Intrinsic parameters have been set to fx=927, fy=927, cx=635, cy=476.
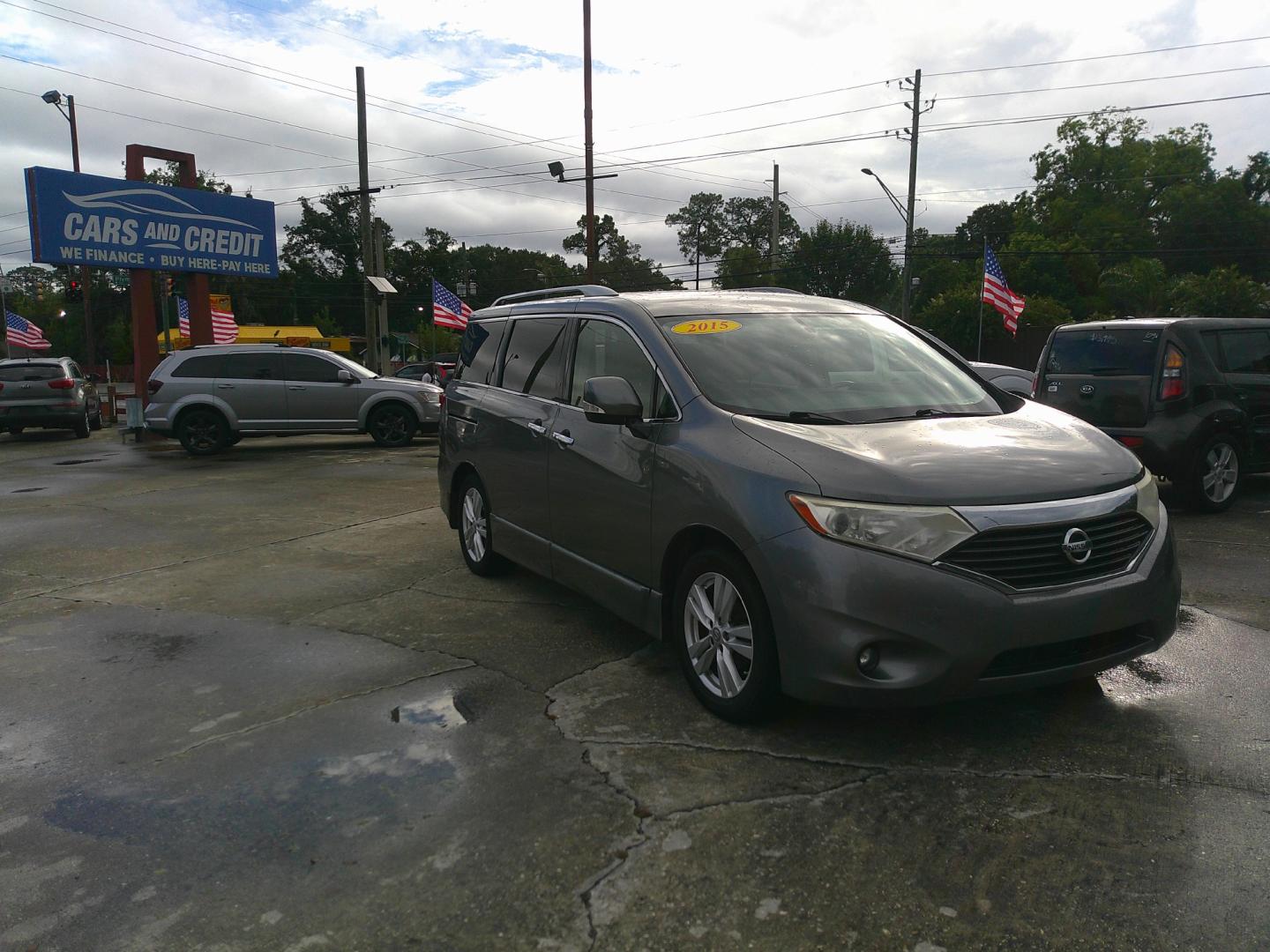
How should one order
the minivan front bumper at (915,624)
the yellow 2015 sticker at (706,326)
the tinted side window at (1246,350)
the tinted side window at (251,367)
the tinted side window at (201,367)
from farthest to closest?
the tinted side window at (251,367), the tinted side window at (201,367), the tinted side window at (1246,350), the yellow 2015 sticker at (706,326), the minivan front bumper at (915,624)

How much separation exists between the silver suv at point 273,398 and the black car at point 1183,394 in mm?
10752

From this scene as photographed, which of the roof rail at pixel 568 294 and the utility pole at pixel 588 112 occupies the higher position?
the utility pole at pixel 588 112

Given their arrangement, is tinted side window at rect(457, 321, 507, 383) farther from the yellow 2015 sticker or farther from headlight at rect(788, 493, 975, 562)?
headlight at rect(788, 493, 975, 562)

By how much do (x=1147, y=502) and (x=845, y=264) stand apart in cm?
7351

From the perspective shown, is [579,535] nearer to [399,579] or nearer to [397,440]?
[399,579]

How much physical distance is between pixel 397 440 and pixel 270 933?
549 inches

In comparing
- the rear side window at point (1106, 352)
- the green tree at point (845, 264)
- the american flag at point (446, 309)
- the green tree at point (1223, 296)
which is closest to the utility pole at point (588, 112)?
the american flag at point (446, 309)

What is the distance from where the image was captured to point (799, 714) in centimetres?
379

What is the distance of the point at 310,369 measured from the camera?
1569 centimetres

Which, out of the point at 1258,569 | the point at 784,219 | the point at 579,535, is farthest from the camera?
the point at 784,219

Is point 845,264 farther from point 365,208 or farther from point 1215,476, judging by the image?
point 1215,476

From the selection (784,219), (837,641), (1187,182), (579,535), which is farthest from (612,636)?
(784,219)

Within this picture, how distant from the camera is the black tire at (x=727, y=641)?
3496 millimetres

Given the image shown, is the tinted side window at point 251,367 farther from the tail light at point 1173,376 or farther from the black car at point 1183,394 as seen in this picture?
the tail light at point 1173,376
